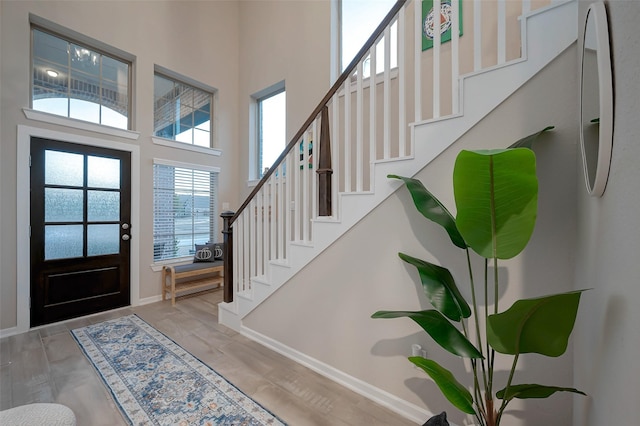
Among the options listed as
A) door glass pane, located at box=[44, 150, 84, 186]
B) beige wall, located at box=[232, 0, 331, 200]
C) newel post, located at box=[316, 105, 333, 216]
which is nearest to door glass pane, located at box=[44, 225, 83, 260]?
door glass pane, located at box=[44, 150, 84, 186]

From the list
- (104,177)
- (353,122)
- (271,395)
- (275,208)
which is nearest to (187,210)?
(104,177)

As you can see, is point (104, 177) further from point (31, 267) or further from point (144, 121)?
point (31, 267)

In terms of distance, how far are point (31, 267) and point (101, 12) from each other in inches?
124

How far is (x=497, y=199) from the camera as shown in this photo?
86cm

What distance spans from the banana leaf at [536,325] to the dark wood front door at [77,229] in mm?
4104

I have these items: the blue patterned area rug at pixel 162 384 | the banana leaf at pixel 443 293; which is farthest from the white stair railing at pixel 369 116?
the blue patterned area rug at pixel 162 384

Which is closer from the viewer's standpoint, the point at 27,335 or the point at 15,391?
the point at 15,391

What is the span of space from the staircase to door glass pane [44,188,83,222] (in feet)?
6.22

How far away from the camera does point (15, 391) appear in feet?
5.94

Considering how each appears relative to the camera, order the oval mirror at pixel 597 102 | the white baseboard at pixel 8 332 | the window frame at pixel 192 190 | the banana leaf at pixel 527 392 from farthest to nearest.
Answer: the window frame at pixel 192 190 → the white baseboard at pixel 8 332 → the banana leaf at pixel 527 392 → the oval mirror at pixel 597 102

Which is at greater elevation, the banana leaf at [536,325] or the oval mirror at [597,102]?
the oval mirror at [597,102]

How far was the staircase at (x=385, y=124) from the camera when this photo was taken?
4.14 ft

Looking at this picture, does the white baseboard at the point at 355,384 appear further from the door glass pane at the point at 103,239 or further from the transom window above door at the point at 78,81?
the transom window above door at the point at 78,81

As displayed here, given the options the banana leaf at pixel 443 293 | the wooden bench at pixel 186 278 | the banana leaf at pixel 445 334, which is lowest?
the wooden bench at pixel 186 278
